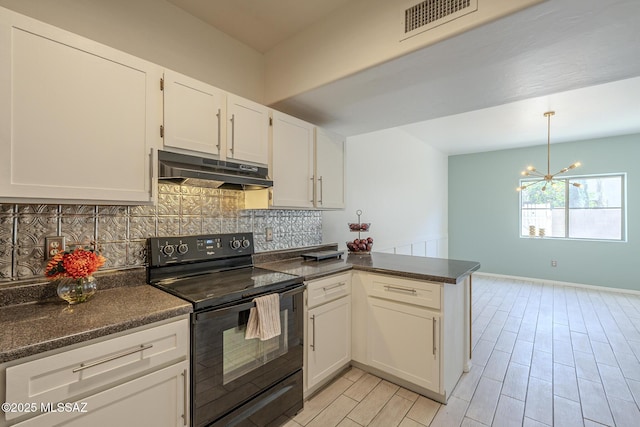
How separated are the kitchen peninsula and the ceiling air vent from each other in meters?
1.50

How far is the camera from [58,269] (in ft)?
4.16

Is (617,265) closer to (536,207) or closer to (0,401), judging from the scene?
(536,207)

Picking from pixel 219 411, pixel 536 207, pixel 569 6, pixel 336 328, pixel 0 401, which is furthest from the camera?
pixel 536 207

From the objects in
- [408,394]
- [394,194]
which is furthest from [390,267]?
[394,194]

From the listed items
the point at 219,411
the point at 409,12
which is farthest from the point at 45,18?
the point at 219,411

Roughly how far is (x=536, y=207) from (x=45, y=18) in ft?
24.4

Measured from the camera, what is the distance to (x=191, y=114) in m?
1.67

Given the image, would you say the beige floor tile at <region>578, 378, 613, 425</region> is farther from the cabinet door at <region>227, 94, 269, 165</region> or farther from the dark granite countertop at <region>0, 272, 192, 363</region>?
the cabinet door at <region>227, 94, 269, 165</region>

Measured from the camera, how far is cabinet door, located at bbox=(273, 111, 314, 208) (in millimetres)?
2160

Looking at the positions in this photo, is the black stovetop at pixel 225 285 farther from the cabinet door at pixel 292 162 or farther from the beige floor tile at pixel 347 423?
the beige floor tile at pixel 347 423

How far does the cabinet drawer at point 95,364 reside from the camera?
35.9 inches

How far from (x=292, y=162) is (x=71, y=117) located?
4.43 feet

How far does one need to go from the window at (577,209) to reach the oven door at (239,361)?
19.9 ft

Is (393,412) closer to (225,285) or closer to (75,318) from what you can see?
(225,285)
